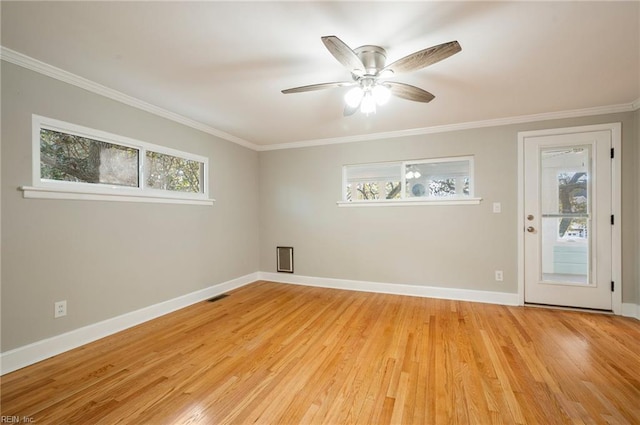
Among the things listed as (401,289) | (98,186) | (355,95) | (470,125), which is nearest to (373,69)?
(355,95)

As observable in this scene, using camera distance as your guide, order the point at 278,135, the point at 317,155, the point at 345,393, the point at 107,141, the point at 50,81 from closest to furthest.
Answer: the point at 345,393 < the point at 50,81 < the point at 107,141 < the point at 278,135 < the point at 317,155

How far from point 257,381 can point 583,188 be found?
4.05 m

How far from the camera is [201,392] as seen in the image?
69.5 inches

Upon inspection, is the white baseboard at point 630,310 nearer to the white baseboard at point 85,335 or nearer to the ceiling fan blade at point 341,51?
the ceiling fan blade at point 341,51

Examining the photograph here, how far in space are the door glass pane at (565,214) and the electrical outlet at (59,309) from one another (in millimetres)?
5026

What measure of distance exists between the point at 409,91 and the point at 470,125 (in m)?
1.86

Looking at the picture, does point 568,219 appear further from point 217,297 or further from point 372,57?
point 217,297

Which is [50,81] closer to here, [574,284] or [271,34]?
[271,34]

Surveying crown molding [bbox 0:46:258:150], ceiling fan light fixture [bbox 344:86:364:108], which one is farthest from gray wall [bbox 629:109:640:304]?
crown molding [bbox 0:46:258:150]

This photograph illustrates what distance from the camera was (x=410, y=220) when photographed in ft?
12.6

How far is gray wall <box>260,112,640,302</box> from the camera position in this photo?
3.40m

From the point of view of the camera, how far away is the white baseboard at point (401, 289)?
3.45 meters

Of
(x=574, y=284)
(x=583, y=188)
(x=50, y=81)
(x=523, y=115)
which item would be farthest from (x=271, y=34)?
(x=574, y=284)

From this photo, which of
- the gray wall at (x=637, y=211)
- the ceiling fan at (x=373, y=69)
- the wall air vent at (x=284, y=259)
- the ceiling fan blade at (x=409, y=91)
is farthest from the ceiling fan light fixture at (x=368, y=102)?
the gray wall at (x=637, y=211)
